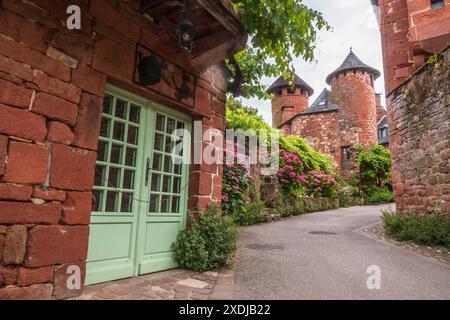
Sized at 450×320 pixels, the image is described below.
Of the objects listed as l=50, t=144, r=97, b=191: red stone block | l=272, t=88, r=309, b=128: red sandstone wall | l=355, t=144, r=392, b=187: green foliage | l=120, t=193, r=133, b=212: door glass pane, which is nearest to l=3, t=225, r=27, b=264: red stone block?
l=50, t=144, r=97, b=191: red stone block

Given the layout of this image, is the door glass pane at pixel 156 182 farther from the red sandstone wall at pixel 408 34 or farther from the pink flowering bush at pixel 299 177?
the pink flowering bush at pixel 299 177

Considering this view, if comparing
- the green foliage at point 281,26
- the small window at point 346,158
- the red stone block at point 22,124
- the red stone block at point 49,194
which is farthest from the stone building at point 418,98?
the small window at point 346,158

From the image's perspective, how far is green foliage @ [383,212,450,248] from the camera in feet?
18.3

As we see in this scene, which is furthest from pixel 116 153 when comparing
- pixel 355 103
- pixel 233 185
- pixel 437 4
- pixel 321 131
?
pixel 355 103

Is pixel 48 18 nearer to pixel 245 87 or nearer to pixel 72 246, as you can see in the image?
pixel 72 246

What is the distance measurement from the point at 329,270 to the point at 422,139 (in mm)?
4446

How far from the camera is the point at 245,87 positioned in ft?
20.5

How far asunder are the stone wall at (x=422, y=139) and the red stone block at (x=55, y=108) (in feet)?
21.3

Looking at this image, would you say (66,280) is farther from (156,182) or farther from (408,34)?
(408,34)

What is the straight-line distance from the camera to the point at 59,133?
268cm

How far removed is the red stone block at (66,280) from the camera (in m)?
2.57

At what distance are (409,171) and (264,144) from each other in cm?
436

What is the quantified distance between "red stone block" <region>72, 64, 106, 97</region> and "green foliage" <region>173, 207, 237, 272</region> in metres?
2.06

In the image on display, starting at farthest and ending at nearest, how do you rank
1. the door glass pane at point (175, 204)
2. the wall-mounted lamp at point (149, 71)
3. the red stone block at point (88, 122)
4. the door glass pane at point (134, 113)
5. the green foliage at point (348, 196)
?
1. the green foliage at point (348, 196)
2. the door glass pane at point (175, 204)
3. the door glass pane at point (134, 113)
4. the wall-mounted lamp at point (149, 71)
5. the red stone block at point (88, 122)
